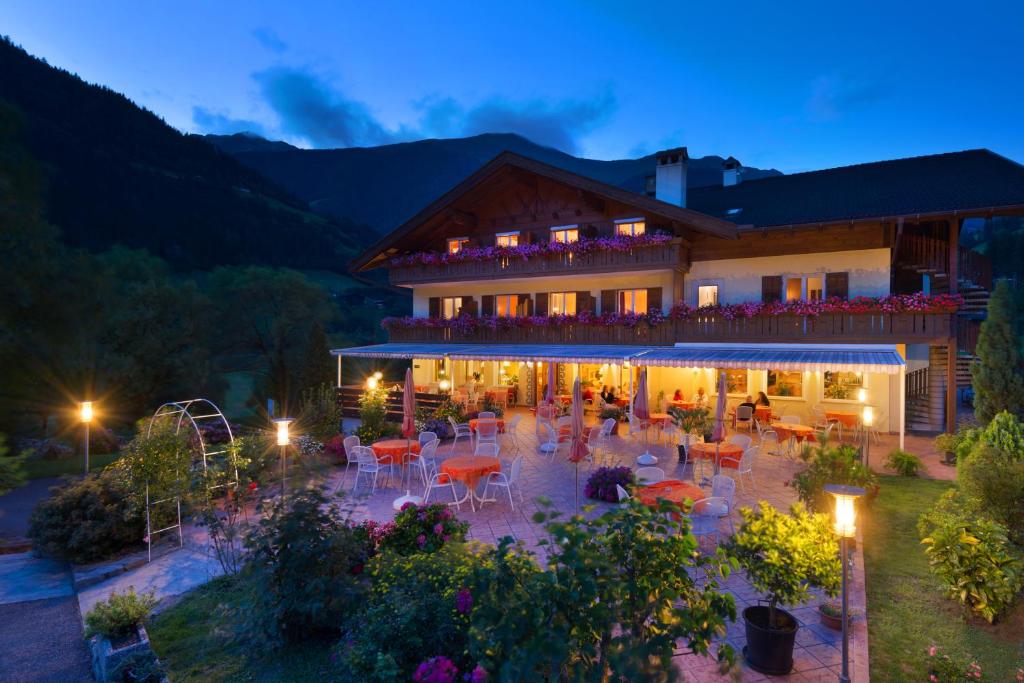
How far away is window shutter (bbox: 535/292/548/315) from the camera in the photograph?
2389 cm

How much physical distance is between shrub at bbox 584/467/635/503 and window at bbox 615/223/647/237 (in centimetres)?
1284

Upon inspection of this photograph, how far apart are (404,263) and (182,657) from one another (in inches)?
835

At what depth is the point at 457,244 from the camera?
2589 centimetres

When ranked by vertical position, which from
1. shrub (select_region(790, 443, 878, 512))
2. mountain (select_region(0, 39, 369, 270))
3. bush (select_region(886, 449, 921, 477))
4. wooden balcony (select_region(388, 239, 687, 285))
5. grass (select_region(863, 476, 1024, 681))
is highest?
mountain (select_region(0, 39, 369, 270))

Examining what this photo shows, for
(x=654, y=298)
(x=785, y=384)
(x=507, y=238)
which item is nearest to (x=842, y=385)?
(x=785, y=384)

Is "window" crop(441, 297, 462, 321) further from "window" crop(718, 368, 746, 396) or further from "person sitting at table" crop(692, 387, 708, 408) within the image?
"window" crop(718, 368, 746, 396)

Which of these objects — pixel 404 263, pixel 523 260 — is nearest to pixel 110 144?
pixel 404 263

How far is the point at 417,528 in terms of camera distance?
24.1 ft

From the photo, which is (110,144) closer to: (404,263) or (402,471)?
(404,263)

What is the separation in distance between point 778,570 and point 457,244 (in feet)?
74.4

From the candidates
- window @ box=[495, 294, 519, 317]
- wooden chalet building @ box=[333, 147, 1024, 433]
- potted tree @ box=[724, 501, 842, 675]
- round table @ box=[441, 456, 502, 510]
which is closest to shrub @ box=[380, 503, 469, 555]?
round table @ box=[441, 456, 502, 510]

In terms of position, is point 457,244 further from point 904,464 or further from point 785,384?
point 904,464

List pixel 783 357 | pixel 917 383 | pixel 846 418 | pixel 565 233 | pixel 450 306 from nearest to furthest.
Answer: pixel 783 357, pixel 846 418, pixel 917 383, pixel 565 233, pixel 450 306

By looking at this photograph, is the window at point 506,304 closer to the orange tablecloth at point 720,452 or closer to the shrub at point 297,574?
the orange tablecloth at point 720,452
